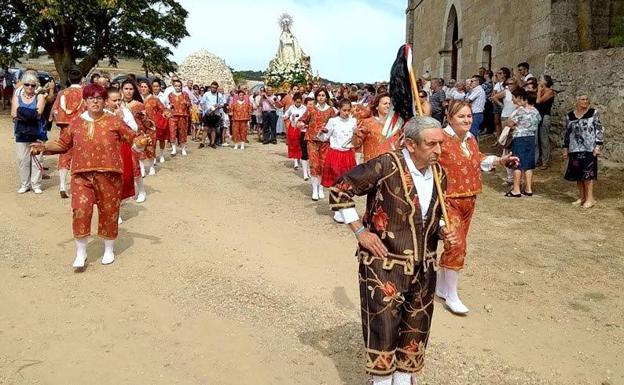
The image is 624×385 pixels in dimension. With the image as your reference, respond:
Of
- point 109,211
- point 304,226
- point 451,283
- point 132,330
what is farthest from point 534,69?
point 132,330

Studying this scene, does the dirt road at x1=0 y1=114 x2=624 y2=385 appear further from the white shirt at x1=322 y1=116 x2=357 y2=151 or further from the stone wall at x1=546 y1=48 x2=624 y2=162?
the stone wall at x1=546 y1=48 x2=624 y2=162

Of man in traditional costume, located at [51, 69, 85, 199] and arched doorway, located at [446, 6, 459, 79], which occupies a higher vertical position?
arched doorway, located at [446, 6, 459, 79]

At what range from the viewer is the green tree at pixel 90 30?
19.5 metres

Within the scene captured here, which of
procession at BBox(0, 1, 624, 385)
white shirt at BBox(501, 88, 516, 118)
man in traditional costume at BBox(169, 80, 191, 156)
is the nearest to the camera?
procession at BBox(0, 1, 624, 385)

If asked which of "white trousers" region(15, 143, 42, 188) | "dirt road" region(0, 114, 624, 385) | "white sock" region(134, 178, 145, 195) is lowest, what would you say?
"dirt road" region(0, 114, 624, 385)

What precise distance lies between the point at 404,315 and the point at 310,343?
1.31 m

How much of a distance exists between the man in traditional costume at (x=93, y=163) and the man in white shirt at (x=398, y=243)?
3.29 m

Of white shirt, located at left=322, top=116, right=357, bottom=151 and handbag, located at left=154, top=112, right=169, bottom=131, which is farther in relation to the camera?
handbag, located at left=154, top=112, right=169, bottom=131

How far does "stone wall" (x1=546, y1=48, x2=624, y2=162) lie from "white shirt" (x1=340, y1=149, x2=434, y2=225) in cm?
835

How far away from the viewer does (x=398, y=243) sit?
9.80 feet

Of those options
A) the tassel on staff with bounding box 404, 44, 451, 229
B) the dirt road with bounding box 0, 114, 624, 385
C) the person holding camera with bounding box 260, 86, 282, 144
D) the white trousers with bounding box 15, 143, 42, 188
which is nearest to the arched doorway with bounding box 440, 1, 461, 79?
the person holding camera with bounding box 260, 86, 282, 144

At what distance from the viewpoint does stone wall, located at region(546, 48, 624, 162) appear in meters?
9.85

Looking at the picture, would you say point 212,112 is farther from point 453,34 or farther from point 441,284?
point 441,284

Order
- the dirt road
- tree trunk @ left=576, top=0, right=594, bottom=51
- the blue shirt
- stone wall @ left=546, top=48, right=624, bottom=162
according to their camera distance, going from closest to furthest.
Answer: the dirt road
stone wall @ left=546, top=48, right=624, bottom=162
tree trunk @ left=576, top=0, right=594, bottom=51
the blue shirt
